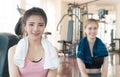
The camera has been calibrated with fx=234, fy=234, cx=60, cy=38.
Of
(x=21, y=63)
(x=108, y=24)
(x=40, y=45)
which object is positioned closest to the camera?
(x=21, y=63)

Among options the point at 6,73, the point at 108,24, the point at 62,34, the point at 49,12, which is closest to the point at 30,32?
the point at 6,73

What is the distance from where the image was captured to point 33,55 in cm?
130

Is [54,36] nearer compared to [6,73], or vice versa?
[6,73]

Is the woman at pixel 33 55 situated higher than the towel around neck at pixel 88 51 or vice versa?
the woman at pixel 33 55

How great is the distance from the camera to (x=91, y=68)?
2279 millimetres

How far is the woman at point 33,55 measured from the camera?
1255 millimetres

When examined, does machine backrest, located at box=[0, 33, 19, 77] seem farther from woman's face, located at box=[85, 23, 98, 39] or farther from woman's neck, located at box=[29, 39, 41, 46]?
woman's face, located at box=[85, 23, 98, 39]

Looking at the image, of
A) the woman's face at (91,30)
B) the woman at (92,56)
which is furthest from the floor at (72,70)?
the woman's face at (91,30)

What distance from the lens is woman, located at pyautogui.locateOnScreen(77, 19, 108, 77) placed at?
7.38 feet

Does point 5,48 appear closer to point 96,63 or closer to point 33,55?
point 33,55

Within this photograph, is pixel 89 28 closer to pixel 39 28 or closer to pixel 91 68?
pixel 91 68

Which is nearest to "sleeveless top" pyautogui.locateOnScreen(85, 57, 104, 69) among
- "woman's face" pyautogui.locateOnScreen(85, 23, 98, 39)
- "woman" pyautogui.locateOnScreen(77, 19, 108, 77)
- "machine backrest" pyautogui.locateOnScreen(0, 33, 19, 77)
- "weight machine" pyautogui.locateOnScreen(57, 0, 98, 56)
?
"woman" pyautogui.locateOnScreen(77, 19, 108, 77)

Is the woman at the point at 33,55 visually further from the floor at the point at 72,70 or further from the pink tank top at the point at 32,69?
the floor at the point at 72,70

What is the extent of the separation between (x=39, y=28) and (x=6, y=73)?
41cm
